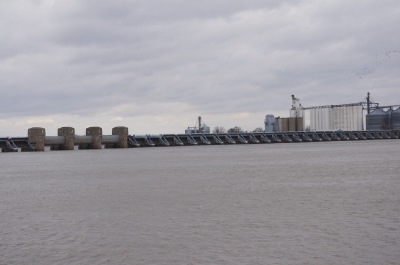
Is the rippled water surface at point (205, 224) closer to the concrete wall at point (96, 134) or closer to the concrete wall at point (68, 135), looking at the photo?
the concrete wall at point (68, 135)

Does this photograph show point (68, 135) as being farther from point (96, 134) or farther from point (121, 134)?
point (121, 134)

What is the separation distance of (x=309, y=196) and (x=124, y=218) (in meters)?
9.28

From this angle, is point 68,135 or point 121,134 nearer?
point 68,135

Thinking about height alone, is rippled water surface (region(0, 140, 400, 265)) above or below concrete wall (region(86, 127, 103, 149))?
below

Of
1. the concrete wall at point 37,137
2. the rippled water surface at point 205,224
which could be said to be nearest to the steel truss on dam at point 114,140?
the concrete wall at point 37,137

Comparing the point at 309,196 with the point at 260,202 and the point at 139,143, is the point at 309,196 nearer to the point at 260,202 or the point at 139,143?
the point at 260,202

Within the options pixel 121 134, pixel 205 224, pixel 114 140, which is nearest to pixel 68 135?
pixel 114 140

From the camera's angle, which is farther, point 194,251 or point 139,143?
point 139,143

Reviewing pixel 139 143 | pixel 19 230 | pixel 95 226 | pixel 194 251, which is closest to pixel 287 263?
pixel 194 251

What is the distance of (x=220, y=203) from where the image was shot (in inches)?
935

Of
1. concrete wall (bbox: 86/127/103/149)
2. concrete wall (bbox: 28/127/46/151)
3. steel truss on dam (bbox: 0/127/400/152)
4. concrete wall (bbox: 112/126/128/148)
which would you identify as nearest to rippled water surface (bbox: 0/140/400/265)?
concrete wall (bbox: 28/127/46/151)

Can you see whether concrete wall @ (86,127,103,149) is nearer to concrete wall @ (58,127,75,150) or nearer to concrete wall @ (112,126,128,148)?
concrete wall @ (58,127,75,150)

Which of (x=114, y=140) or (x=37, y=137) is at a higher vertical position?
(x=37, y=137)

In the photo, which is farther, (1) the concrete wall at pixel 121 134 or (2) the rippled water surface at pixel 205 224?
(1) the concrete wall at pixel 121 134
